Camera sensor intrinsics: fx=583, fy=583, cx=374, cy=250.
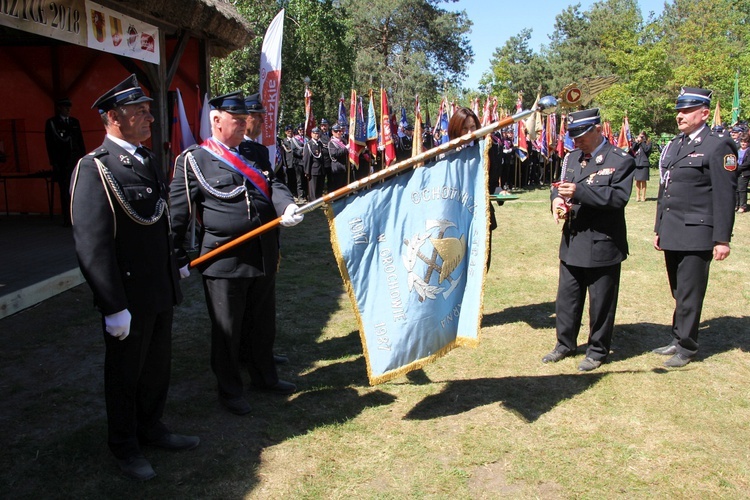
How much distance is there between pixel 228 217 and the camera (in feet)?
11.9

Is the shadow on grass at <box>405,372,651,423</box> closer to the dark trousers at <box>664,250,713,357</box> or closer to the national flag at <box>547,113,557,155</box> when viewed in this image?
the dark trousers at <box>664,250,713,357</box>

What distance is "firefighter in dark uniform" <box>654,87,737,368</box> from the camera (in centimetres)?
455

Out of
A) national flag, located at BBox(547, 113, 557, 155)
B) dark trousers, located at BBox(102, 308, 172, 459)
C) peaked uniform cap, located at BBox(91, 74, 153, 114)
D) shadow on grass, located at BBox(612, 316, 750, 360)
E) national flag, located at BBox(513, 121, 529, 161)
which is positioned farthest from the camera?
national flag, located at BBox(547, 113, 557, 155)

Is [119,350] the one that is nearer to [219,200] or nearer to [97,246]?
[97,246]

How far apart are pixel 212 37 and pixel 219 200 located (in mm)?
7887

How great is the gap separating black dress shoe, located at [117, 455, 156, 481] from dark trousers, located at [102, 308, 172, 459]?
0.03 meters

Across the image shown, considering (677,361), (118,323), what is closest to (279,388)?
(118,323)

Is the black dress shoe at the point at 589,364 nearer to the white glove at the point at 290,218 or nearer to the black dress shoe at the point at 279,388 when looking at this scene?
the black dress shoe at the point at 279,388

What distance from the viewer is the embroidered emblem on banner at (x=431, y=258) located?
11.6 ft

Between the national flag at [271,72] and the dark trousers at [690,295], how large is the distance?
4.70 metres

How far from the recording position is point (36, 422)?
3.74m

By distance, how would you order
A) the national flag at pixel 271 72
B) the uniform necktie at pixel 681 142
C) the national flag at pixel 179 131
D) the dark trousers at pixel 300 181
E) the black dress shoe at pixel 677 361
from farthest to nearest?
the dark trousers at pixel 300 181, the national flag at pixel 179 131, the national flag at pixel 271 72, the uniform necktie at pixel 681 142, the black dress shoe at pixel 677 361

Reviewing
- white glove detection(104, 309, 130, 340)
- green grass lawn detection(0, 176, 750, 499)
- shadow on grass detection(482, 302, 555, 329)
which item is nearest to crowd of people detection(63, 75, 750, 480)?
white glove detection(104, 309, 130, 340)

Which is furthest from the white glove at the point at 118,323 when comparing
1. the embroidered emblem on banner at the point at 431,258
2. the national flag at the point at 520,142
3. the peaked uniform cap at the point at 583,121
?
the national flag at the point at 520,142
